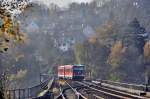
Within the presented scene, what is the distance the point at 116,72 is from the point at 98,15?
397 feet

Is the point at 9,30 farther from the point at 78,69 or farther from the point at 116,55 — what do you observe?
the point at 116,55

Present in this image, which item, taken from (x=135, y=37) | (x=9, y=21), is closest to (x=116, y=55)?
(x=135, y=37)

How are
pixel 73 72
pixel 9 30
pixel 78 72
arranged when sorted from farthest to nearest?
pixel 78 72 < pixel 73 72 < pixel 9 30

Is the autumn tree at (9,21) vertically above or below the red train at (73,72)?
above

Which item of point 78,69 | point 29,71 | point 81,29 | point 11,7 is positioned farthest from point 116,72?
point 81,29

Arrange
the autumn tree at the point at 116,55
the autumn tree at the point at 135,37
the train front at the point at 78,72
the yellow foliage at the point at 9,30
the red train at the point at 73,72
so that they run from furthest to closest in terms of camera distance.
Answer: the autumn tree at the point at 135,37 → the autumn tree at the point at 116,55 → the train front at the point at 78,72 → the red train at the point at 73,72 → the yellow foliage at the point at 9,30

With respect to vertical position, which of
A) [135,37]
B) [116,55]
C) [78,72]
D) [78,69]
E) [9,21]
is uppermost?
[135,37]

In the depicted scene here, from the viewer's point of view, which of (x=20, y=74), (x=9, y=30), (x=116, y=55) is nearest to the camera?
(x=9, y=30)

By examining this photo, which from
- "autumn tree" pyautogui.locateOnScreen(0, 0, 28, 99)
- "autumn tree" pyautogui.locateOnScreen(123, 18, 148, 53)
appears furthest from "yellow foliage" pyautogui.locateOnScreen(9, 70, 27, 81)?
"autumn tree" pyautogui.locateOnScreen(0, 0, 28, 99)

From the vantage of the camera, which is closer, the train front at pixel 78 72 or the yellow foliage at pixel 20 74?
the train front at pixel 78 72

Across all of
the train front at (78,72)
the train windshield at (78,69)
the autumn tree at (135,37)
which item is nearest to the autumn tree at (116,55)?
the autumn tree at (135,37)

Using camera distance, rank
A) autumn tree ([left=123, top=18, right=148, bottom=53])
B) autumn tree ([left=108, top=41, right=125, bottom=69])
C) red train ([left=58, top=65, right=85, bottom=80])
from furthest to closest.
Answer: autumn tree ([left=123, top=18, right=148, bottom=53]), autumn tree ([left=108, top=41, right=125, bottom=69]), red train ([left=58, top=65, right=85, bottom=80])

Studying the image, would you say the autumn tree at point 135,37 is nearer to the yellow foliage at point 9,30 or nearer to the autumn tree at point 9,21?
the autumn tree at point 9,21

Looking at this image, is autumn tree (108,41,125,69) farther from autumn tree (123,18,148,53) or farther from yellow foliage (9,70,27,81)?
yellow foliage (9,70,27,81)
